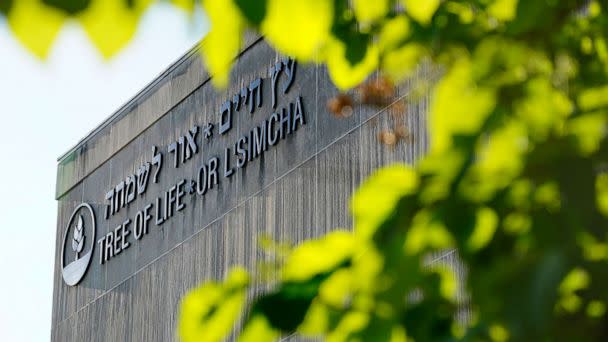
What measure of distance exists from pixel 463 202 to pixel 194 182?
1092 centimetres

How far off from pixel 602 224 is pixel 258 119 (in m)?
10.2

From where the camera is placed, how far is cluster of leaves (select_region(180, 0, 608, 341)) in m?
0.95

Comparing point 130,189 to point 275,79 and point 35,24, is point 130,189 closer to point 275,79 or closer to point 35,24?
point 275,79

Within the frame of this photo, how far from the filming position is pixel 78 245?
14219 mm

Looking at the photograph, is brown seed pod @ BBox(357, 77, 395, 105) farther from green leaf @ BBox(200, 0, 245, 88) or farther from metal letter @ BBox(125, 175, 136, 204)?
metal letter @ BBox(125, 175, 136, 204)

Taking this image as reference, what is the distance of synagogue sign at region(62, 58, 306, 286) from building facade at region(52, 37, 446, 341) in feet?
0.05

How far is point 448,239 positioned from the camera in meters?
1.18

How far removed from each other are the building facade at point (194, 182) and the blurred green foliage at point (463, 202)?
6789mm

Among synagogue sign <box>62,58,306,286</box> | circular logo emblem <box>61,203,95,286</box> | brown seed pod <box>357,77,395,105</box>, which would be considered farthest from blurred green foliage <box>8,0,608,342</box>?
circular logo emblem <box>61,203,95,286</box>

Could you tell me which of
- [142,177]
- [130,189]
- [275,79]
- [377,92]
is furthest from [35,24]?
[130,189]

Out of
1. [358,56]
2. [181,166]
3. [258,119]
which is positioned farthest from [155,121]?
[358,56]

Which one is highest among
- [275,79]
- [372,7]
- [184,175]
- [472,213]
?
[275,79]

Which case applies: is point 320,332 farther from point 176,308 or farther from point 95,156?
point 95,156

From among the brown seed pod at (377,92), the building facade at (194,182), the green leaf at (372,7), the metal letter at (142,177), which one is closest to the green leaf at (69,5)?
the green leaf at (372,7)
